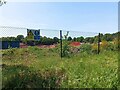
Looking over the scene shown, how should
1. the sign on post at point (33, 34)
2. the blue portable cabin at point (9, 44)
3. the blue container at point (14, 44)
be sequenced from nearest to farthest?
the sign on post at point (33, 34)
the blue portable cabin at point (9, 44)
the blue container at point (14, 44)

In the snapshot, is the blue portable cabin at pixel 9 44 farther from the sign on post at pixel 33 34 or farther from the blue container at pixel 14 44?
the sign on post at pixel 33 34

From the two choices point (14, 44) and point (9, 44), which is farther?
point (14, 44)

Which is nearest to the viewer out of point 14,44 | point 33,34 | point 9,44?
point 33,34

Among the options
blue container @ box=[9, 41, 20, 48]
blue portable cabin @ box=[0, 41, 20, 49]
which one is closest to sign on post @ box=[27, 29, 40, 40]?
blue portable cabin @ box=[0, 41, 20, 49]

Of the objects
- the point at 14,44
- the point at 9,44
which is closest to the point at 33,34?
the point at 9,44

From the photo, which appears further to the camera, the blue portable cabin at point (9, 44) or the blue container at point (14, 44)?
the blue container at point (14, 44)

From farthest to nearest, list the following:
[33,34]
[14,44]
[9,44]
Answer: [14,44] → [9,44] → [33,34]

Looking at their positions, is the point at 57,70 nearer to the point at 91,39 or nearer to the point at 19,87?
the point at 19,87

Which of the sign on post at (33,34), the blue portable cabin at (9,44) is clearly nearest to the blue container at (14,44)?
the blue portable cabin at (9,44)

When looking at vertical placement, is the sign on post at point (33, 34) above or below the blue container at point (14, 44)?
above

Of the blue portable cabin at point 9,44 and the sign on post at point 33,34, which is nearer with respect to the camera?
the sign on post at point 33,34

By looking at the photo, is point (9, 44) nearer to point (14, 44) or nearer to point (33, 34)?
point (14, 44)

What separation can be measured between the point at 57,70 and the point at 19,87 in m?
1.80

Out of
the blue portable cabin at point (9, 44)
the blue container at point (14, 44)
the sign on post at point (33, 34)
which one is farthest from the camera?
the blue container at point (14, 44)
